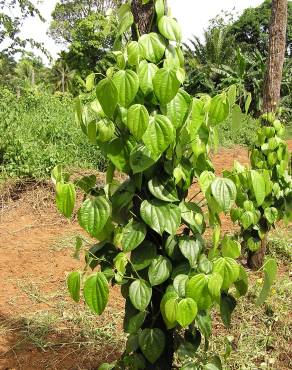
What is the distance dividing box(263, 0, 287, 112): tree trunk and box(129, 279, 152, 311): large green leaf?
8.61 ft

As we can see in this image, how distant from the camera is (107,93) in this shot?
120cm

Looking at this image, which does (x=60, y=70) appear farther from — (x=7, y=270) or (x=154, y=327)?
(x=154, y=327)

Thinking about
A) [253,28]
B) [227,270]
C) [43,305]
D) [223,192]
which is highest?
[253,28]

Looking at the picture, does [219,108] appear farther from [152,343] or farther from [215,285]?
[152,343]

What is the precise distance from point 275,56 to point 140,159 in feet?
9.01

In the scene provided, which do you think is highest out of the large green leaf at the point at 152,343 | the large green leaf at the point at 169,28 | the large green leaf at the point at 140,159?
the large green leaf at the point at 169,28

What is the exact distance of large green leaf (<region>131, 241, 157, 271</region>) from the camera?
4.84ft

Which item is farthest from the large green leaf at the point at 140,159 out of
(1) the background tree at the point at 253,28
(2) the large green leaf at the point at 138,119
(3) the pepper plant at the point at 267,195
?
(1) the background tree at the point at 253,28

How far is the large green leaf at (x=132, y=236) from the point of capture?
1.40 m

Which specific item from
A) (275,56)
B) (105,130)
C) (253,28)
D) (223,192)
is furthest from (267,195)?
(253,28)

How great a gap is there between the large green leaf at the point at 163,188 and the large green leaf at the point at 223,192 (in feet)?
0.48

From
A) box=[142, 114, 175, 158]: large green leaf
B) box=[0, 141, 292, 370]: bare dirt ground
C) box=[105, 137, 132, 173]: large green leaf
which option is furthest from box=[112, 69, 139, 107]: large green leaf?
box=[0, 141, 292, 370]: bare dirt ground

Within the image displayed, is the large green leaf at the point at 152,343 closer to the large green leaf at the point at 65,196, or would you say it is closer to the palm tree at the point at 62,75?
the large green leaf at the point at 65,196

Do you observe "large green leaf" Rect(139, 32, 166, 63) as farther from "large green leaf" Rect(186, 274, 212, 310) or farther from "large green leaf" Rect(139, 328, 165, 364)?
"large green leaf" Rect(139, 328, 165, 364)
